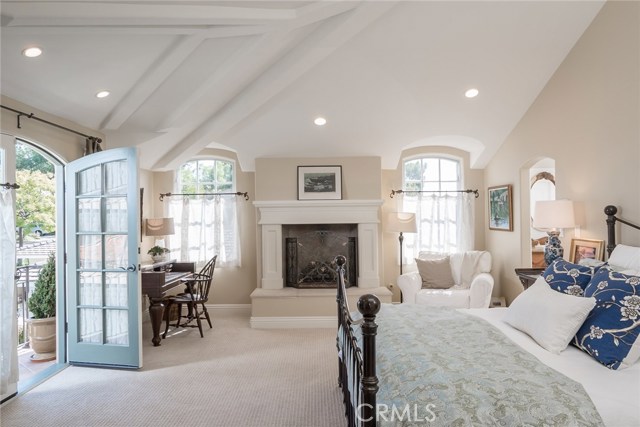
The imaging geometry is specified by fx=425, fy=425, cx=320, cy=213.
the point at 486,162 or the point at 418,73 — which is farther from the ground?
the point at 418,73

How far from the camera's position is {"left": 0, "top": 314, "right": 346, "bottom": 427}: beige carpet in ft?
9.51

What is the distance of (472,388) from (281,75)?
3387 millimetres

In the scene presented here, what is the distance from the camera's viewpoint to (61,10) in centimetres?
251

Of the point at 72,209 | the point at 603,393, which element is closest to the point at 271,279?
the point at 72,209

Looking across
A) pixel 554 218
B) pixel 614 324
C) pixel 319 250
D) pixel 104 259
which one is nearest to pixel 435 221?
pixel 319 250

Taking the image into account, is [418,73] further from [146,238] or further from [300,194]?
[146,238]

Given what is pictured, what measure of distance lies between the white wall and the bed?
1887mm

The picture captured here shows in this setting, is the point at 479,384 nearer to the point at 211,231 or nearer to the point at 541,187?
the point at 211,231

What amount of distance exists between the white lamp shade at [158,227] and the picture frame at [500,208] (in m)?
4.26

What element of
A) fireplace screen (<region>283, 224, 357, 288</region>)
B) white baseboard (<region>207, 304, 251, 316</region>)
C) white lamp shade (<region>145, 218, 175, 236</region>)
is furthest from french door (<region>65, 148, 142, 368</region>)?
fireplace screen (<region>283, 224, 357, 288</region>)

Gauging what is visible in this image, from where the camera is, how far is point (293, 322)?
5309 mm

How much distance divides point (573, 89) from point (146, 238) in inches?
208

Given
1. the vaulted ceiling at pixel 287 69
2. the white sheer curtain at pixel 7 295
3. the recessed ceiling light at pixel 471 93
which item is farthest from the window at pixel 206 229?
the recessed ceiling light at pixel 471 93

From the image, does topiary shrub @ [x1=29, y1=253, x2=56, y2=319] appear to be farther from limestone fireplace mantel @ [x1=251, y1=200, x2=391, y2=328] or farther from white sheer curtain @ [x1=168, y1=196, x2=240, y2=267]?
limestone fireplace mantel @ [x1=251, y1=200, x2=391, y2=328]
